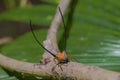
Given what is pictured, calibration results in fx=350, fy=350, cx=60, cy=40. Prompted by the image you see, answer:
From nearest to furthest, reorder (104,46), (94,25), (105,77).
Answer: (105,77) < (104,46) < (94,25)

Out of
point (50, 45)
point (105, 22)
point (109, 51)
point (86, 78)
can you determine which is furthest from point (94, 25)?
point (86, 78)

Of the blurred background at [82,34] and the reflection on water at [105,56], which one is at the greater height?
the blurred background at [82,34]

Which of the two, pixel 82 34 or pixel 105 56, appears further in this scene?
pixel 82 34

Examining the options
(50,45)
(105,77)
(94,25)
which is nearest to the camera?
(105,77)

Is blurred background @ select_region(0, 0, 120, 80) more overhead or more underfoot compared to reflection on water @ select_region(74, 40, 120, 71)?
more overhead

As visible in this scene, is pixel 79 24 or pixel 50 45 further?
pixel 79 24

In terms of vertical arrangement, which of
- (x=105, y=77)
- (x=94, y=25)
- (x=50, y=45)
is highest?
(x=94, y=25)

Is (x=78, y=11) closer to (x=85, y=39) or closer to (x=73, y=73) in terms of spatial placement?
(x=85, y=39)

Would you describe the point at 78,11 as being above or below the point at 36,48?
above
